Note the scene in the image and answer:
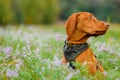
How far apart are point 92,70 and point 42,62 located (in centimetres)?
65

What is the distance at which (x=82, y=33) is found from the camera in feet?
21.3

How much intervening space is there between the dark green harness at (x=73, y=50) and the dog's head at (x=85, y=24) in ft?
0.65

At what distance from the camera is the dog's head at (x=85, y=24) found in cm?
636

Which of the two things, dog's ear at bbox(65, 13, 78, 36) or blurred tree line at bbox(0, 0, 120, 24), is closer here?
dog's ear at bbox(65, 13, 78, 36)

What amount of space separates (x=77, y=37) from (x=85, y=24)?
232 millimetres

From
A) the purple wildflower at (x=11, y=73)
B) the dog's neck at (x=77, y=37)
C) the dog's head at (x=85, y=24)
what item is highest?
the dog's head at (x=85, y=24)

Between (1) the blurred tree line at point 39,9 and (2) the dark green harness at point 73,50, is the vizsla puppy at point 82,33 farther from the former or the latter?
(1) the blurred tree line at point 39,9

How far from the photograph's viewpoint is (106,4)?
4716cm

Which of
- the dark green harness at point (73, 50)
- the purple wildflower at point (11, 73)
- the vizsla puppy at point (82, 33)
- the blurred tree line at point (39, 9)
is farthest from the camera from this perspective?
the blurred tree line at point (39, 9)

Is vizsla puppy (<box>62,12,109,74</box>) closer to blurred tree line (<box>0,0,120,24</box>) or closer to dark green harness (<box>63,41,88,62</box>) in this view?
dark green harness (<box>63,41,88,62</box>)

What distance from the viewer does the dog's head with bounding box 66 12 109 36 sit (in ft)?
20.9

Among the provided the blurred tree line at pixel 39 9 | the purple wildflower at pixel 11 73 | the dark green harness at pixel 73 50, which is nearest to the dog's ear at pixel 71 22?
the dark green harness at pixel 73 50

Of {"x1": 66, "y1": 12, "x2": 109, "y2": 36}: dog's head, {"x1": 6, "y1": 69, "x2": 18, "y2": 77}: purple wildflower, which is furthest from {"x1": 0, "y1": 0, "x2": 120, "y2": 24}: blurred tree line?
{"x1": 6, "y1": 69, "x2": 18, "y2": 77}: purple wildflower

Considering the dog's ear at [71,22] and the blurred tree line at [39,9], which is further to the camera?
the blurred tree line at [39,9]
